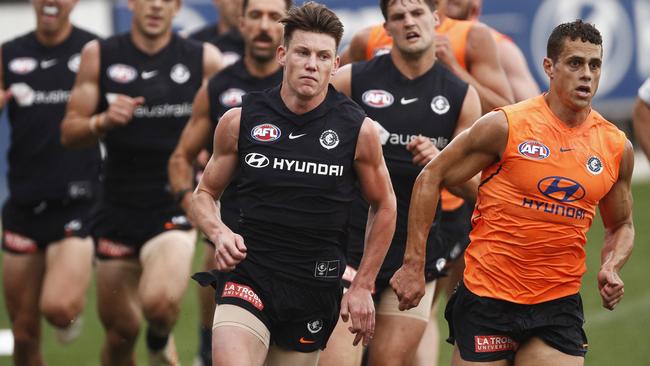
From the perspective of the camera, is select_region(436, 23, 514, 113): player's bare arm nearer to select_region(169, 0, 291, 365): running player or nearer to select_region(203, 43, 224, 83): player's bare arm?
select_region(169, 0, 291, 365): running player

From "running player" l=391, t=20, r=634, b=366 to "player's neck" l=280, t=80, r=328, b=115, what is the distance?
2.49ft

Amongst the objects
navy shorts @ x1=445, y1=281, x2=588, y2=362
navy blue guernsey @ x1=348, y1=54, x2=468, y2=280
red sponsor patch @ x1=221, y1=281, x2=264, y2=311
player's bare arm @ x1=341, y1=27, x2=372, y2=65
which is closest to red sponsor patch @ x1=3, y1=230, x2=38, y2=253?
player's bare arm @ x1=341, y1=27, x2=372, y2=65

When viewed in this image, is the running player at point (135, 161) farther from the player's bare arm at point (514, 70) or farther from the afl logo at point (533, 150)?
the afl logo at point (533, 150)

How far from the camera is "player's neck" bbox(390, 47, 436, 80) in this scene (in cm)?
897

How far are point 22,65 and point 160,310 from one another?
2723 millimetres

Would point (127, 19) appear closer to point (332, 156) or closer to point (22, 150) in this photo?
point (22, 150)

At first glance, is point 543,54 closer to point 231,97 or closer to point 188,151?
point 231,97

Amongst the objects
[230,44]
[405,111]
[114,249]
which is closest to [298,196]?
[405,111]

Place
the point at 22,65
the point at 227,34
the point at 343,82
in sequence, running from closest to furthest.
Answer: the point at 343,82 → the point at 22,65 → the point at 227,34

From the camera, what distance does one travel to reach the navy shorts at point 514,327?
7375 millimetres

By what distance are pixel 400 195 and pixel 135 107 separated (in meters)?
2.37

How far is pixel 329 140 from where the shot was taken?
7.61 metres

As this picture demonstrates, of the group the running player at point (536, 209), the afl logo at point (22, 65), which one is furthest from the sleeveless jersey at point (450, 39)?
the afl logo at point (22, 65)

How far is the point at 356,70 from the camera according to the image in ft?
29.6
